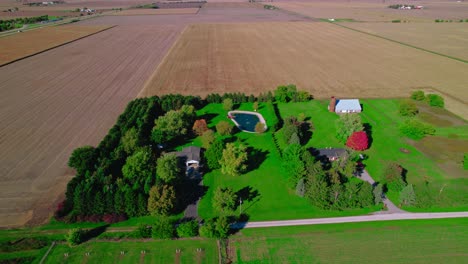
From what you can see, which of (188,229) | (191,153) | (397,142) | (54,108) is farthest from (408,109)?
(54,108)

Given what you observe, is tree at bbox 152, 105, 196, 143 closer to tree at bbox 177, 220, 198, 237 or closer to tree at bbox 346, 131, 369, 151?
tree at bbox 177, 220, 198, 237

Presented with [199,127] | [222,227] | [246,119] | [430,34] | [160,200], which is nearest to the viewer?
[222,227]

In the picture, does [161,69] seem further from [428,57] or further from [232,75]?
[428,57]

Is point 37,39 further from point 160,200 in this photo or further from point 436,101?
point 436,101

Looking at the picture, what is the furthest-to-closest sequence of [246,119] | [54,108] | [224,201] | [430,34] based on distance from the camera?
1. [430,34]
2. [54,108]
3. [246,119]
4. [224,201]

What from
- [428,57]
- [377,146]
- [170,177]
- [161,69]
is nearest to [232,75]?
[161,69]

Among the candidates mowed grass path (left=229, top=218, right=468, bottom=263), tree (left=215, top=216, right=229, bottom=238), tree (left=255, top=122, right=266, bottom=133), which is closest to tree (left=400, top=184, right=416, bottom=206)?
mowed grass path (left=229, top=218, right=468, bottom=263)

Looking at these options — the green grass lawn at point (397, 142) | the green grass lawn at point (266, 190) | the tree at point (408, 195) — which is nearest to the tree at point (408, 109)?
the green grass lawn at point (397, 142)
